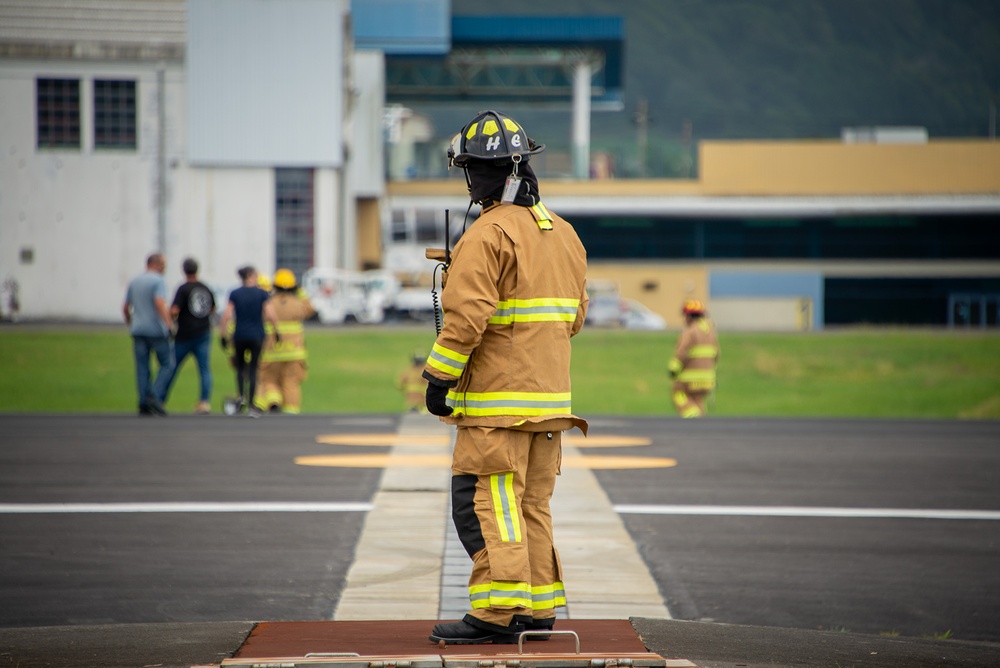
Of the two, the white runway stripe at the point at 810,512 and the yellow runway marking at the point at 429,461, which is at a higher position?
the white runway stripe at the point at 810,512

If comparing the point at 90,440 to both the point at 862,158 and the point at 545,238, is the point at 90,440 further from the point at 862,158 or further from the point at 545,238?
the point at 862,158

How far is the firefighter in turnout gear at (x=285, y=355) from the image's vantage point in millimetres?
16906

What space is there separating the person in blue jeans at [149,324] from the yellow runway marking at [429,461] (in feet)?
15.1

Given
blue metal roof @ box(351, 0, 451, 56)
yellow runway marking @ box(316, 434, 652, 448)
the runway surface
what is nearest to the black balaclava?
the runway surface

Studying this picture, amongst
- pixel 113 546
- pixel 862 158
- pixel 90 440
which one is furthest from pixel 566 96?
pixel 113 546

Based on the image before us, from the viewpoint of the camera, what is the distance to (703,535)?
25.8 feet

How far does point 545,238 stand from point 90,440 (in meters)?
8.20

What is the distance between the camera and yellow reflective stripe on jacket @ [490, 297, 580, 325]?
497 centimetres

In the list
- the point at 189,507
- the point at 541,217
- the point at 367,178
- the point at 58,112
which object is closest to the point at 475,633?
the point at 541,217

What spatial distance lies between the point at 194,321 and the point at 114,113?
29042mm

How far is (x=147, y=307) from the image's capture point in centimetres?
1488

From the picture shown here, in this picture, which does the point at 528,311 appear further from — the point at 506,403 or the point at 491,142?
the point at 491,142

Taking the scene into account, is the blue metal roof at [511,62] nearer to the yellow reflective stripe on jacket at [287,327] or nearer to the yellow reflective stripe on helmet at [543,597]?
the yellow reflective stripe on jacket at [287,327]

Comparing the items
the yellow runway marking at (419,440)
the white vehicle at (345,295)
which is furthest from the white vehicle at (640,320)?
the yellow runway marking at (419,440)
